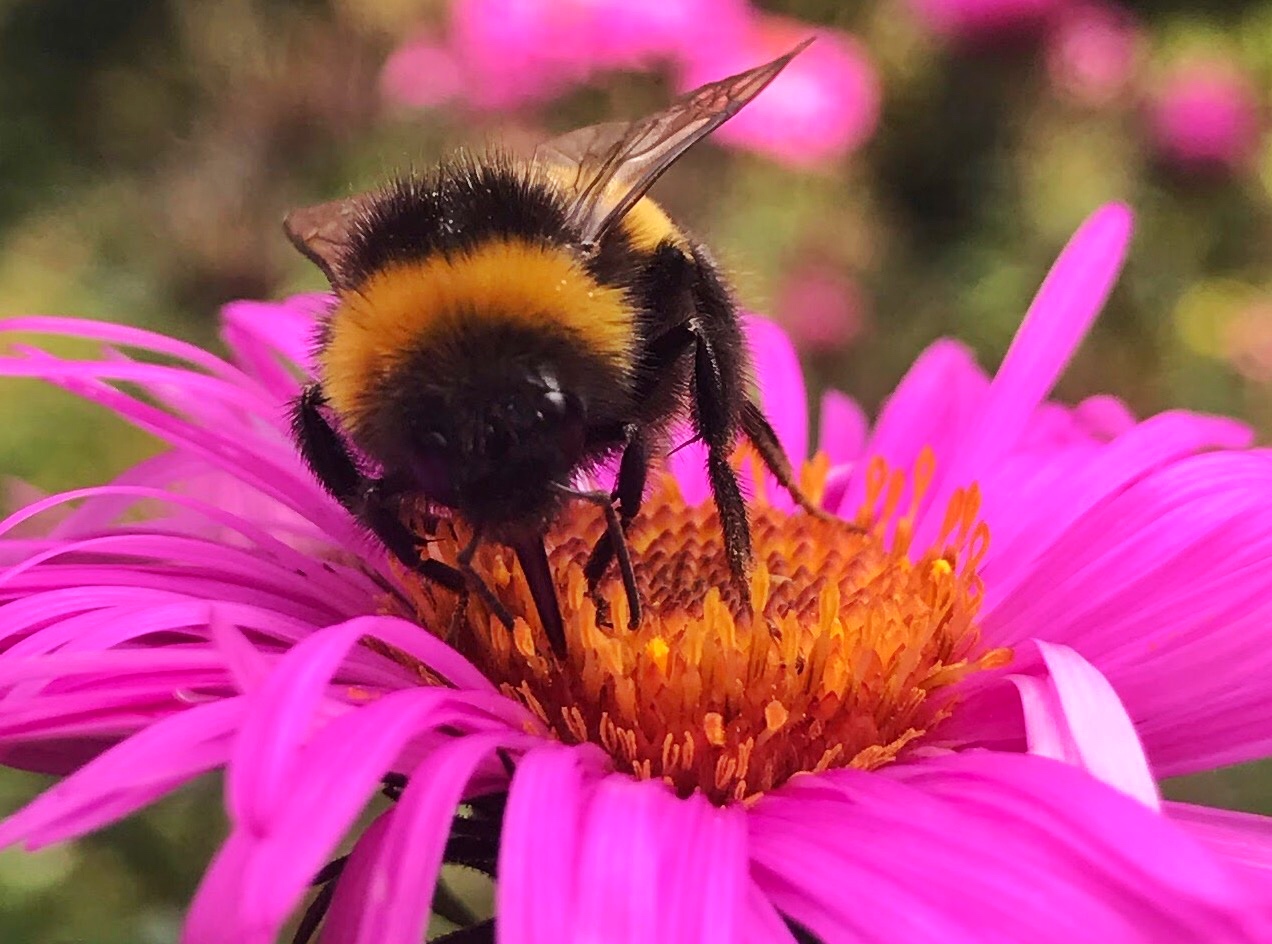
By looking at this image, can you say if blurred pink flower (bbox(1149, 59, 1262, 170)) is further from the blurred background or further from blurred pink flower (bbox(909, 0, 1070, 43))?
blurred pink flower (bbox(909, 0, 1070, 43))

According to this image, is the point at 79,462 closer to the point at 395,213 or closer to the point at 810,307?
Result: the point at 810,307

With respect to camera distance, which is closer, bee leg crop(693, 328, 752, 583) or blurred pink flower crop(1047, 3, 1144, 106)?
bee leg crop(693, 328, 752, 583)

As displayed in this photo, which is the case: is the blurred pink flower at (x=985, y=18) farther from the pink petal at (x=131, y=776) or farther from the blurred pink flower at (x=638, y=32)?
the pink petal at (x=131, y=776)

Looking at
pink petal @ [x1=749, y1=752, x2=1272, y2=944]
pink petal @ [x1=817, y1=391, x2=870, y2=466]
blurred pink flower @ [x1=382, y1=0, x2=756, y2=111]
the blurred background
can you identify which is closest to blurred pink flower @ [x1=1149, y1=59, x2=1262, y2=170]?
the blurred background

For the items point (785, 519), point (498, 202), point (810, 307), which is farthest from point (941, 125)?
point (498, 202)

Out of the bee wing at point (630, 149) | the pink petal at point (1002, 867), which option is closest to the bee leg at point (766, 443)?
the bee wing at point (630, 149)

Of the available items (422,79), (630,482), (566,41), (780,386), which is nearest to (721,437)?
(630,482)
